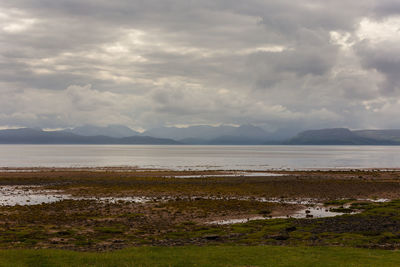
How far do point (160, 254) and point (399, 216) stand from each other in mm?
24297

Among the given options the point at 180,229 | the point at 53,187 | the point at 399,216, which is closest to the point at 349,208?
the point at 399,216

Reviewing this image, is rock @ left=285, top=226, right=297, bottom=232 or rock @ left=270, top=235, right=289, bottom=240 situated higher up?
rock @ left=270, top=235, right=289, bottom=240

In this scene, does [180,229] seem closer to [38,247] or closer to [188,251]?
[188,251]

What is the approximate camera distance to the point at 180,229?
100 feet

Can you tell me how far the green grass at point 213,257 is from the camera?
1941 centimetres

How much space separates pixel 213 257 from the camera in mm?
20578

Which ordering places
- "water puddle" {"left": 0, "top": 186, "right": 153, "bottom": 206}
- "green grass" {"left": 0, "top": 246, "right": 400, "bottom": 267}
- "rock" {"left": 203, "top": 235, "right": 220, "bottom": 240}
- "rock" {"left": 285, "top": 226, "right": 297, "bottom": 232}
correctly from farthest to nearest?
"water puddle" {"left": 0, "top": 186, "right": 153, "bottom": 206} < "rock" {"left": 285, "top": 226, "right": 297, "bottom": 232} < "rock" {"left": 203, "top": 235, "right": 220, "bottom": 240} < "green grass" {"left": 0, "top": 246, "right": 400, "bottom": 267}

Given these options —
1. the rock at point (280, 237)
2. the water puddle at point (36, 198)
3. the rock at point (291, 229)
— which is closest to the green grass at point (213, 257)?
the rock at point (280, 237)

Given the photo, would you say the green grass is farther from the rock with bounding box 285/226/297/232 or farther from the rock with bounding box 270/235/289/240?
the rock with bounding box 285/226/297/232

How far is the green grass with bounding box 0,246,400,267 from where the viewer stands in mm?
19406

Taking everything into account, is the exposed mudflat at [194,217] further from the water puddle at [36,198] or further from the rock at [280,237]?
the water puddle at [36,198]

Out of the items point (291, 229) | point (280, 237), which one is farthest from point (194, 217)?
point (280, 237)

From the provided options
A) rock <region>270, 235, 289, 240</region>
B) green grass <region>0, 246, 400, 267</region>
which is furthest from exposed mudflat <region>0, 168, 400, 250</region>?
green grass <region>0, 246, 400, 267</region>

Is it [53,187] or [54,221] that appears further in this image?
[53,187]
